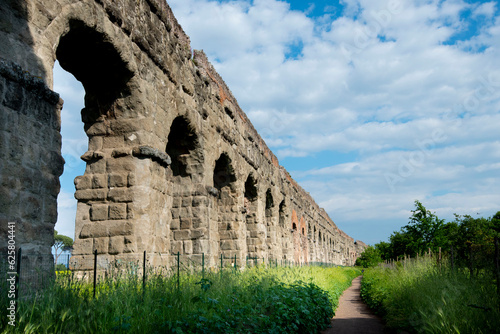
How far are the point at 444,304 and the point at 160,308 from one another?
3.67 meters

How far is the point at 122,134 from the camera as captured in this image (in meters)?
6.80

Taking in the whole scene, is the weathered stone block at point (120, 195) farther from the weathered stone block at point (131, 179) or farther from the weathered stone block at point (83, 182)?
the weathered stone block at point (83, 182)

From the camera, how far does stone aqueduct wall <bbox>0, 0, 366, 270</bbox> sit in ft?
14.0

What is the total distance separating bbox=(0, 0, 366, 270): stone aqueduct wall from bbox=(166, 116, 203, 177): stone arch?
0.02 m

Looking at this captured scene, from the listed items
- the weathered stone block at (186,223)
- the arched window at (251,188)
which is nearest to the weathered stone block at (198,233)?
the weathered stone block at (186,223)

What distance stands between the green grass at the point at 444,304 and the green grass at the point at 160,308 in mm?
1689

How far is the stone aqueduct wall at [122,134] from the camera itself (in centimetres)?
427

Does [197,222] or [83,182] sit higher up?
[83,182]

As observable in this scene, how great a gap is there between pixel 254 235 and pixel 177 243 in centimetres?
539

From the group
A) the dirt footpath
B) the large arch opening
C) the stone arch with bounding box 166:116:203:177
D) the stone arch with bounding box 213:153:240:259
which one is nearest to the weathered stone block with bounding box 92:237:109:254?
the large arch opening

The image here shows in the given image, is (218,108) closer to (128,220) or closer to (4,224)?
(128,220)

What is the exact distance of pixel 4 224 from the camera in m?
3.96

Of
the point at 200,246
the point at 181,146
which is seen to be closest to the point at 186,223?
the point at 200,246

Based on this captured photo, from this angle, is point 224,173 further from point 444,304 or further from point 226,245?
point 444,304
